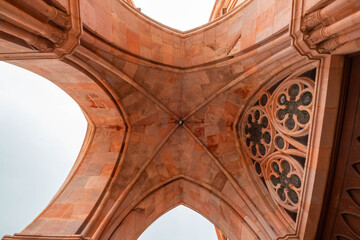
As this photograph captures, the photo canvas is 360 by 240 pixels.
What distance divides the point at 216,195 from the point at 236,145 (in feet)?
5.28

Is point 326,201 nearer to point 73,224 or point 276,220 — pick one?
point 276,220

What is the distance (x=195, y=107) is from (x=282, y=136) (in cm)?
262

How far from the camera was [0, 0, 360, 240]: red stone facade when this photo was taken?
300 centimetres

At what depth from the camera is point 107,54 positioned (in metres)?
→ 4.54

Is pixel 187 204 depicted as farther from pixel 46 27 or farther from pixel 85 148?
pixel 46 27

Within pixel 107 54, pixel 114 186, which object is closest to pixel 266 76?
pixel 107 54

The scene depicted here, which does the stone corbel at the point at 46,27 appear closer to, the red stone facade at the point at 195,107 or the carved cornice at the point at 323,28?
the red stone facade at the point at 195,107

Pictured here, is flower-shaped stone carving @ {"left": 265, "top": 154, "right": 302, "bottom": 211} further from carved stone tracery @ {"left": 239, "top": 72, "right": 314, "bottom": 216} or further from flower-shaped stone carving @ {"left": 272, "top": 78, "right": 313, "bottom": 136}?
flower-shaped stone carving @ {"left": 272, "top": 78, "right": 313, "bottom": 136}

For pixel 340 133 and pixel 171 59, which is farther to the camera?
pixel 171 59

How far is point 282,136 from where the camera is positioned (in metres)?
4.76

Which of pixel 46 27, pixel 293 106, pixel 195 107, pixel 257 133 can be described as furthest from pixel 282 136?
pixel 46 27

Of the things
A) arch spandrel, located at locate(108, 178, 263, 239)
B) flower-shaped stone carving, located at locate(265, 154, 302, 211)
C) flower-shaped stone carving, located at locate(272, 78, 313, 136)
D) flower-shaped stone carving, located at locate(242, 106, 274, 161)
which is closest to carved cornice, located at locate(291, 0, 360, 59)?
flower-shaped stone carving, located at locate(272, 78, 313, 136)

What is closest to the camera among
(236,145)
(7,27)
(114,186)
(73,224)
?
(7,27)

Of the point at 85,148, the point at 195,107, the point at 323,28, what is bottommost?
the point at 323,28
